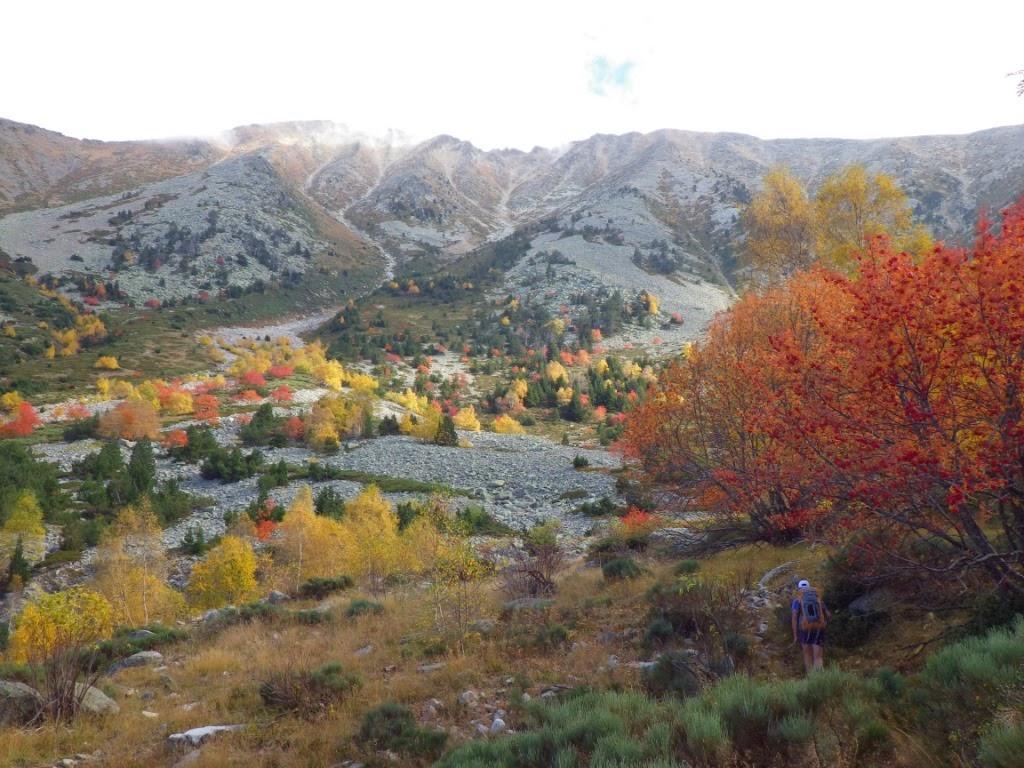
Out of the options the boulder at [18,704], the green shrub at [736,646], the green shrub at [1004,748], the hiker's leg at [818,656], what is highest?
the green shrub at [1004,748]

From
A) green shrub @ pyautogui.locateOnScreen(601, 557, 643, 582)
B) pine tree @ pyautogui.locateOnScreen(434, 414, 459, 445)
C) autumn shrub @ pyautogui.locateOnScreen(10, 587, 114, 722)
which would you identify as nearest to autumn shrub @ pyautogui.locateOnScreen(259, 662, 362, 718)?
autumn shrub @ pyautogui.locateOnScreen(10, 587, 114, 722)

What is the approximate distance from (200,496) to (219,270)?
127 m

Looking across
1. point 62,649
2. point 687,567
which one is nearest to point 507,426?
point 687,567

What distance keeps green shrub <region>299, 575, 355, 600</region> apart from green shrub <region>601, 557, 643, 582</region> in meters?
11.5

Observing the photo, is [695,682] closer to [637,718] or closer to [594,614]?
[637,718]

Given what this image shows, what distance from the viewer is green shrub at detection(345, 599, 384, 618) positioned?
15.3m

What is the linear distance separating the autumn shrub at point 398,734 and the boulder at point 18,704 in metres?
5.67

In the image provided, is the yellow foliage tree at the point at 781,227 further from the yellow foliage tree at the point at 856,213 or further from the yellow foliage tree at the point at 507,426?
the yellow foliage tree at the point at 507,426

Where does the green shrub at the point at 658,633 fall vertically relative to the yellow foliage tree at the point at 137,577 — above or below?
above

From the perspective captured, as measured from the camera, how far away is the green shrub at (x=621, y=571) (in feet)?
49.9

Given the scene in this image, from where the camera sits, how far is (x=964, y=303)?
6203 millimetres

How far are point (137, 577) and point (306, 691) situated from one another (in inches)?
814

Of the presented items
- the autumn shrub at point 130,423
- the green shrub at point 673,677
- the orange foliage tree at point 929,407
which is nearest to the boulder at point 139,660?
the green shrub at point 673,677

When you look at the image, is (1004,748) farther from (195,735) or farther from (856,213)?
(856,213)
